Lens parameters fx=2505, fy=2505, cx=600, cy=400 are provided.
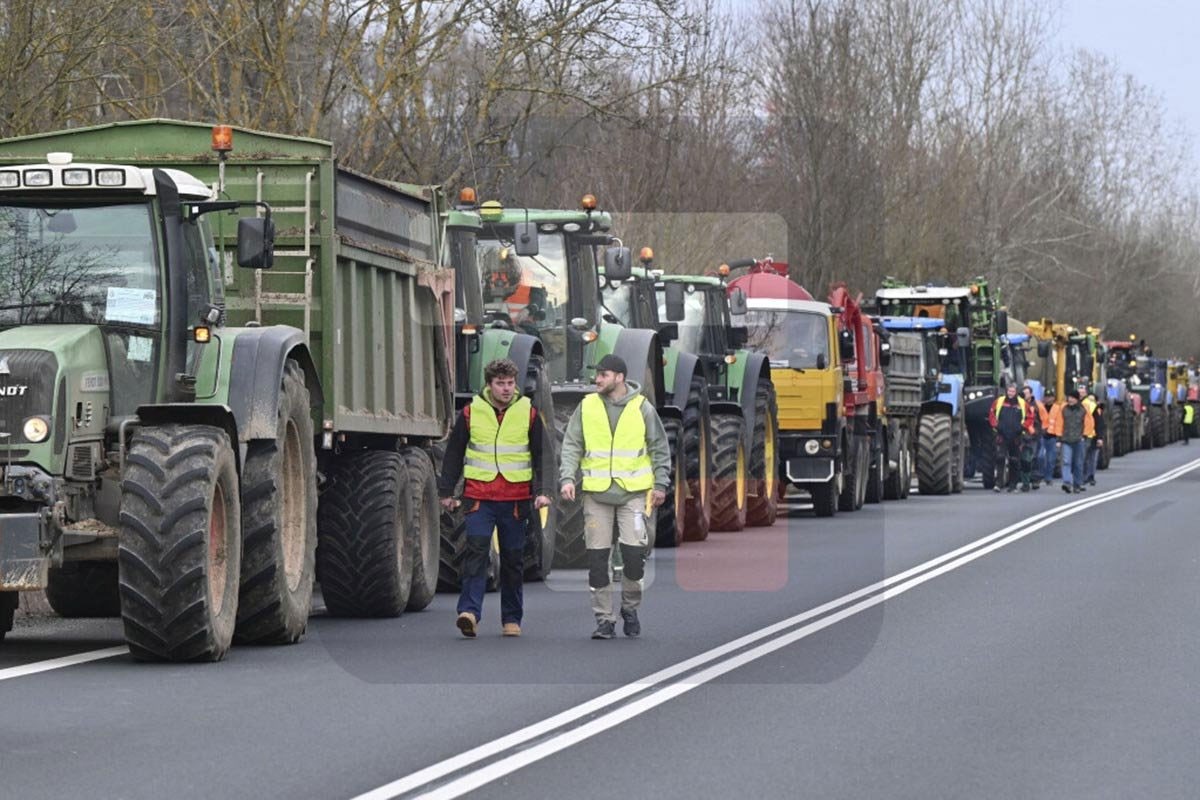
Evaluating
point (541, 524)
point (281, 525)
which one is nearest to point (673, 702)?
point (281, 525)

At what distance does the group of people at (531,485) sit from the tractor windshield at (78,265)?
2389 mm

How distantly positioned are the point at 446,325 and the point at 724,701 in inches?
259

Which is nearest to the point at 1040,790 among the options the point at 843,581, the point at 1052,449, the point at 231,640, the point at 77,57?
the point at 231,640

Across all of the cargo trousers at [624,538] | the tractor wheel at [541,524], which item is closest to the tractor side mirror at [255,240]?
the cargo trousers at [624,538]

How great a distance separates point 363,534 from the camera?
51.9 ft

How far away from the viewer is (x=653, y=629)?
15.5 meters

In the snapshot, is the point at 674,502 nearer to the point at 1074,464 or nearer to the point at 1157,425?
the point at 1074,464

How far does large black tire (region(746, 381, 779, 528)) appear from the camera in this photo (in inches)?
1126

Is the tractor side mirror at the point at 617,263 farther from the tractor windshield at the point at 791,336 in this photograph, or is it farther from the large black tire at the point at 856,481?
the large black tire at the point at 856,481

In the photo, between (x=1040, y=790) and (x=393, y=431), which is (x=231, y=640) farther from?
(x=1040, y=790)

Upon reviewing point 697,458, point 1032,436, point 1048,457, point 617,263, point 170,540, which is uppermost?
point 617,263

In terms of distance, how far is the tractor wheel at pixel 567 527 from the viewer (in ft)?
67.3

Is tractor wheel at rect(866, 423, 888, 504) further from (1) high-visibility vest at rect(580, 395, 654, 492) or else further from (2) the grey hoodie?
(1) high-visibility vest at rect(580, 395, 654, 492)

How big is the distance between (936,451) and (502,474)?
81.0 feet
